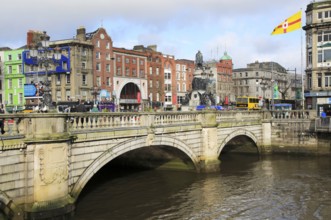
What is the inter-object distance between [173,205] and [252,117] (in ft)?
65.2

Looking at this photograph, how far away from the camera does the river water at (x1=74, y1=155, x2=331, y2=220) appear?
68.0 ft

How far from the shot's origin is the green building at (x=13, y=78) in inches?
2746

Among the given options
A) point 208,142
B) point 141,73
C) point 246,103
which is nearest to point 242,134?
point 208,142

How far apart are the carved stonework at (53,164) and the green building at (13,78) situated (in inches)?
2200

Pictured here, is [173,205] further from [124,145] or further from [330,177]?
[330,177]

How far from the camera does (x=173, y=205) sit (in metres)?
22.5

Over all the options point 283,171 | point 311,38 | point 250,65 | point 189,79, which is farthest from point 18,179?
point 250,65

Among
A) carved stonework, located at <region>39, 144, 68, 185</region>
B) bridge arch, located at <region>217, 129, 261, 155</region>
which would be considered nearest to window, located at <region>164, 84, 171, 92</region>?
bridge arch, located at <region>217, 129, 261, 155</region>

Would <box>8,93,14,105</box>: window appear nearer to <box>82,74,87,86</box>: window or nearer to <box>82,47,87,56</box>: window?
<box>82,74,87,86</box>: window

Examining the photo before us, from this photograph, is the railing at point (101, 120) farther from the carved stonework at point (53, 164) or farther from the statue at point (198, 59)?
the statue at point (198, 59)

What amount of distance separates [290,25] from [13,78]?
1944 inches

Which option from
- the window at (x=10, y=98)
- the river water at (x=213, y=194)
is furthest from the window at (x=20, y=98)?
the river water at (x=213, y=194)

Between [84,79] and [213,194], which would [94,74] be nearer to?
[84,79]

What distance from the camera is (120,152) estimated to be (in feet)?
70.1
